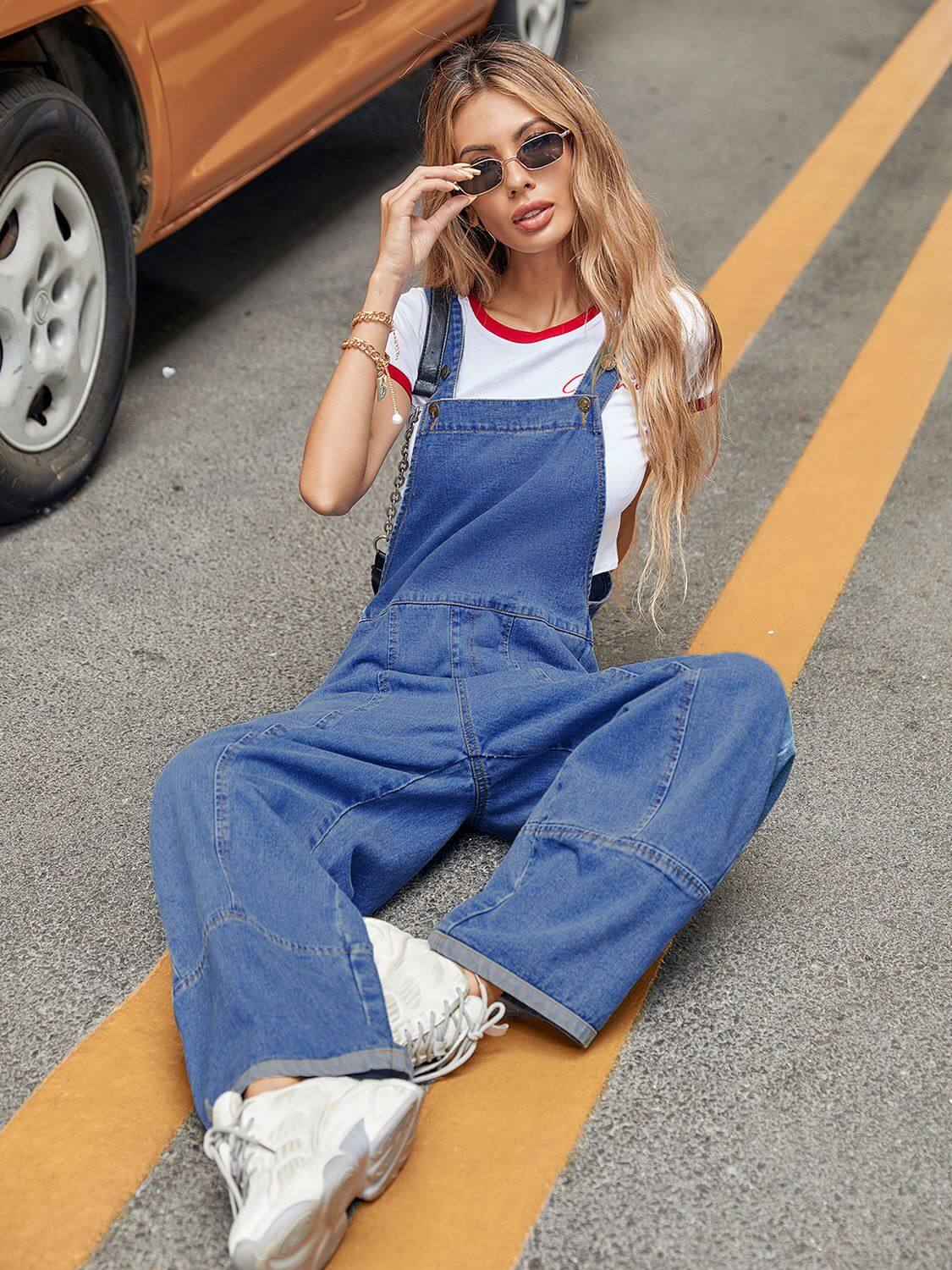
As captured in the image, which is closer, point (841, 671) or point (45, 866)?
point (45, 866)

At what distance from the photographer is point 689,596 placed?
9.91ft

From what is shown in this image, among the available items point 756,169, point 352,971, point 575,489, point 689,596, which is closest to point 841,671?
point 689,596

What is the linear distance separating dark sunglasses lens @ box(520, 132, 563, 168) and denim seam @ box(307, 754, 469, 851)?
3.03 ft

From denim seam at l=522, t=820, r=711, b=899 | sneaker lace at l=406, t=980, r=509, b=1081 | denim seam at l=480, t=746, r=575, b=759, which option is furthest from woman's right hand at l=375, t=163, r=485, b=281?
sneaker lace at l=406, t=980, r=509, b=1081

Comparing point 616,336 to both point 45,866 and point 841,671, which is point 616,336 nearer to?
point 841,671

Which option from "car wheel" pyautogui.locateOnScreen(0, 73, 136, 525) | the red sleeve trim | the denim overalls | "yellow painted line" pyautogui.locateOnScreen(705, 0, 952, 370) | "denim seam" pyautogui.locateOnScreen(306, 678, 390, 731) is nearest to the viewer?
the denim overalls

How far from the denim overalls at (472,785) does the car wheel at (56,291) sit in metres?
1.08

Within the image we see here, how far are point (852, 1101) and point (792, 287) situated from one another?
303 centimetres

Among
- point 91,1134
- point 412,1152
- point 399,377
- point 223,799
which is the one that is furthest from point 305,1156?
point 399,377

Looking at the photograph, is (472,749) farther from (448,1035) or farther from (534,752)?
(448,1035)

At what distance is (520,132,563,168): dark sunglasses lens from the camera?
2.20m

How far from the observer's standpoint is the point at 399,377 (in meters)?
2.32

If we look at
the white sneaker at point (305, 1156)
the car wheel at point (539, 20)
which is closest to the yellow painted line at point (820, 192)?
the car wheel at point (539, 20)

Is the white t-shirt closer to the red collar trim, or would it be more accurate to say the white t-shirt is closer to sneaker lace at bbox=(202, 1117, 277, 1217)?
the red collar trim
